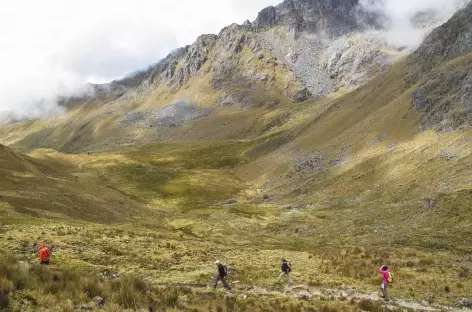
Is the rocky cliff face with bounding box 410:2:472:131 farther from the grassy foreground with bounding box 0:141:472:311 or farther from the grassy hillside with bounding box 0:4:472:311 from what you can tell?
the grassy foreground with bounding box 0:141:472:311

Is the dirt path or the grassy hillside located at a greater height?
the grassy hillside

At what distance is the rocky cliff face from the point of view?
91.1 metres

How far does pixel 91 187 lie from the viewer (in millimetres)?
91312

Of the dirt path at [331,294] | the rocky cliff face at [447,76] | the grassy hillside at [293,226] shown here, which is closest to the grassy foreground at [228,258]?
the grassy hillside at [293,226]

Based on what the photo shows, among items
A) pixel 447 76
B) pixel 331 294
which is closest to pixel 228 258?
pixel 331 294

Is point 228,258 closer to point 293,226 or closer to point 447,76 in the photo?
point 293,226

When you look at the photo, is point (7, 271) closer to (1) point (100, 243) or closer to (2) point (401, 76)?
(1) point (100, 243)

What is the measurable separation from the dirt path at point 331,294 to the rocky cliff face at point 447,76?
6508cm

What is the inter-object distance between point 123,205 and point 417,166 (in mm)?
59567

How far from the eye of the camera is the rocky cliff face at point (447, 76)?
91125mm

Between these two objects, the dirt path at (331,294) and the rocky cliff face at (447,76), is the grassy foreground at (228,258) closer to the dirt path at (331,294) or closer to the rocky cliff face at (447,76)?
the dirt path at (331,294)

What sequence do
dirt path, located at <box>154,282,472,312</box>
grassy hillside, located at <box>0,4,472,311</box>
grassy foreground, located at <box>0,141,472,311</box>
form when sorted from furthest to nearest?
dirt path, located at <box>154,282,472,312</box>, grassy hillside, located at <box>0,4,472,311</box>, grassy foreground, located at <box>0,141,472,311</box>

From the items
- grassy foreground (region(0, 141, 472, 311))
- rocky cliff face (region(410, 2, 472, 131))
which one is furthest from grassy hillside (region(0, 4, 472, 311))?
rocky cliff face (region(410, 2, 472, 131))

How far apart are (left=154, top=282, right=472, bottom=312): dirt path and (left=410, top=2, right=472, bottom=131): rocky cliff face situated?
214ft
